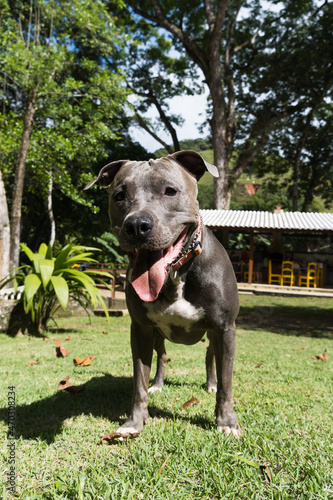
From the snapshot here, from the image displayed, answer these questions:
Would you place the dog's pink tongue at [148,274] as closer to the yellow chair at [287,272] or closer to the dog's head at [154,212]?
the dog's head at [154,212]

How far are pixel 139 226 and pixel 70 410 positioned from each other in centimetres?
160

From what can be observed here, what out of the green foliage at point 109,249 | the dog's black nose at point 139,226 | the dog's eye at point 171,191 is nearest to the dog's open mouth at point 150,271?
the dog's black nose at point 139,226

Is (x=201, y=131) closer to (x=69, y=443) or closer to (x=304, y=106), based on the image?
(x=304, y=106)

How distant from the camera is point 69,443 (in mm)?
2105

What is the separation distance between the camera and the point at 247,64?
65.7ft

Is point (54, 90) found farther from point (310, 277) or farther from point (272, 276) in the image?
point (310, 277)

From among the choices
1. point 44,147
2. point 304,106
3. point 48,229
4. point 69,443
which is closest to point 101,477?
point 69,443

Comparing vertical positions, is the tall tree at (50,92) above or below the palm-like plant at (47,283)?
above

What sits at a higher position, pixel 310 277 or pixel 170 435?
pixel 170 435

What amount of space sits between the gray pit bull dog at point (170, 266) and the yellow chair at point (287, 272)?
1092cm

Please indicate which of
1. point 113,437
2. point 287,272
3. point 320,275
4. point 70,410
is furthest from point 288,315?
point 113,437

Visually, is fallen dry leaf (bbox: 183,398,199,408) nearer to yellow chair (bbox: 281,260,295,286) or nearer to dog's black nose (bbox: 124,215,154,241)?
dog's black nose (bbox: 124,215,154,241)

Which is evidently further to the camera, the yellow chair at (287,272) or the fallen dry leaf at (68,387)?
the yellow chair at (287,272)

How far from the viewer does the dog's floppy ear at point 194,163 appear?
2.31 m
